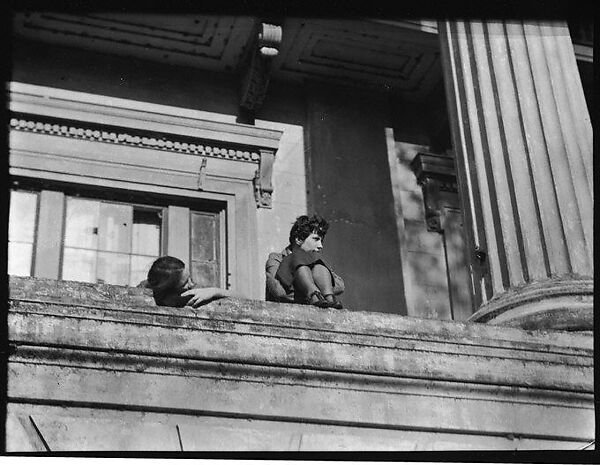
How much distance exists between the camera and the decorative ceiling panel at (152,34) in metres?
14.1

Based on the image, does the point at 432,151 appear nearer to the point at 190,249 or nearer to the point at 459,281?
the point at 459,281

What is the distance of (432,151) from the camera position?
604 inches

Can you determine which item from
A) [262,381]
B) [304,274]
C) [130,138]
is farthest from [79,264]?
[262,381]

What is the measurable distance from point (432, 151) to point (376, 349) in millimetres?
8067

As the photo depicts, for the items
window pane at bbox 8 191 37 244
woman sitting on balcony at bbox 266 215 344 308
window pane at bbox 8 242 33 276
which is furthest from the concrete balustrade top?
window pane at bbox 8 191 37 244

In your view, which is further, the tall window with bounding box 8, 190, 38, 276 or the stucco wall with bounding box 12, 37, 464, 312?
the stucco wall with bounding box 12, 37, 464, 312

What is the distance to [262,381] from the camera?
728 centimetres

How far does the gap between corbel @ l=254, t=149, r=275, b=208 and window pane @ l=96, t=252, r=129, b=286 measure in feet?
6.18

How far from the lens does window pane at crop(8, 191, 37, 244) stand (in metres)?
12.7

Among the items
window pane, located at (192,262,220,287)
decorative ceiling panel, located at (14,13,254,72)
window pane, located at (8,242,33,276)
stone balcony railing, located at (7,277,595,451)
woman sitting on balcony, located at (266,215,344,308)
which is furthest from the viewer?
decorative ceiling panel, located at (14,13,254,72)

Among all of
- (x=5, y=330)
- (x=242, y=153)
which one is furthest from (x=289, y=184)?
(x=5, y=330)

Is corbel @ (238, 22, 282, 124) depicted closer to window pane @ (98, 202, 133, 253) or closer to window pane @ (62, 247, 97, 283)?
window pane @ (98, 202, 133, 253)

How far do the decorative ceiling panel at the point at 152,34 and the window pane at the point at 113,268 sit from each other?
300 cm

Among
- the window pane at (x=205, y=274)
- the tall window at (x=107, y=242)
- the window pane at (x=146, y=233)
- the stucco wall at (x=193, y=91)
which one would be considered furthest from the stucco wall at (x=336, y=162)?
the tall window at (x=107, y=242)
